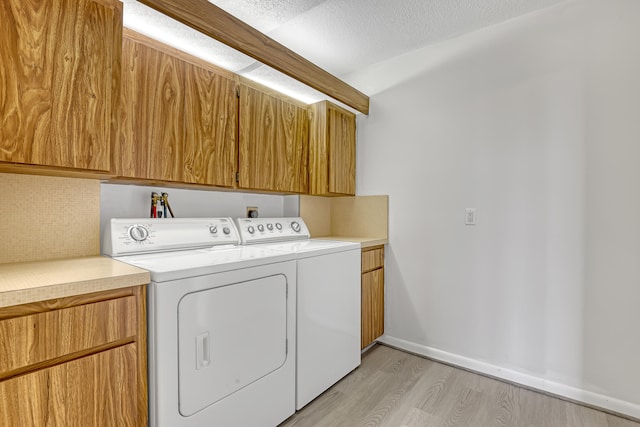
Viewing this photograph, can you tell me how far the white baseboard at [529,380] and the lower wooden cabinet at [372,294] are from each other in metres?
0.24

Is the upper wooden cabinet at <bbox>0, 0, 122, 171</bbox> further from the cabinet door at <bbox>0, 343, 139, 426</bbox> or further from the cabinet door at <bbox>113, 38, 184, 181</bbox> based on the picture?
the cabinet door at <bbox>0, 343, 139, 426</bbox>

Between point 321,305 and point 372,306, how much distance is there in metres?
0.73

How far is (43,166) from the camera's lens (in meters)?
1.12

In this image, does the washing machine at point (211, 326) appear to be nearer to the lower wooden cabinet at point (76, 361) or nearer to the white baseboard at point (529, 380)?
the lower wooden cabinet at point (76, 361)

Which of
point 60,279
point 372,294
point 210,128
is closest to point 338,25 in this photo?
point 210,128

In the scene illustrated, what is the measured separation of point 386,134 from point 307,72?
2.87 feet

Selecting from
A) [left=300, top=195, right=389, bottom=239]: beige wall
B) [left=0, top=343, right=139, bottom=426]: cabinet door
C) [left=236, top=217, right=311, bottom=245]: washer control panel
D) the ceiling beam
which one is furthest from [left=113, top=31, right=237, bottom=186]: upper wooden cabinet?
[left=300, top=195, right=389, bottom=239]: beige wall

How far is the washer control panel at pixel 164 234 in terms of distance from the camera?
4.86 feet

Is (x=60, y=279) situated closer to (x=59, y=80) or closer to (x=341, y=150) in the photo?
(x=59, y=80)

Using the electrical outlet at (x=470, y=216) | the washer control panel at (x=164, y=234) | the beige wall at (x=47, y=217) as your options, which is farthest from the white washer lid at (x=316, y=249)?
the beige wall at (x=47, y=217)

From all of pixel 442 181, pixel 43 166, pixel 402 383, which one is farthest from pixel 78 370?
pixel 442 181

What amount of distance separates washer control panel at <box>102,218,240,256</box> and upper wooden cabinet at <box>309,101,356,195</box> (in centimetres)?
78

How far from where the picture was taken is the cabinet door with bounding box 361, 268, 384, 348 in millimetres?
2295

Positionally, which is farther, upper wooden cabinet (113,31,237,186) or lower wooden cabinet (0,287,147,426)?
upper wooden cabinet (113,31,237,186)
